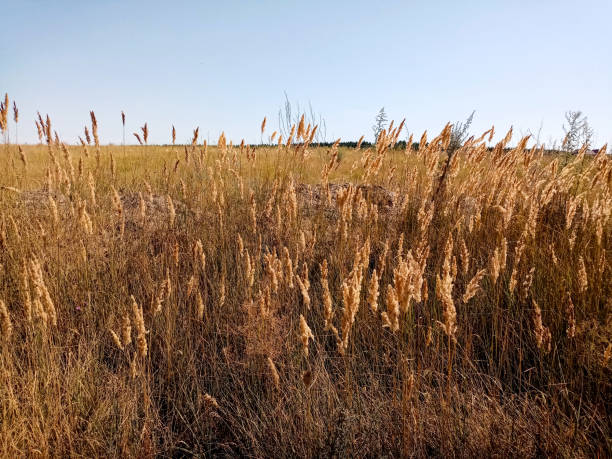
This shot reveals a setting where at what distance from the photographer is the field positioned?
1.60 meters

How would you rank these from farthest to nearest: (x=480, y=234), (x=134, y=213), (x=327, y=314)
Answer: (x=134, y=213)
(x=480, y=234)
(x=327, y=314)

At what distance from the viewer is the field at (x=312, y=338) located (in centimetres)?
160

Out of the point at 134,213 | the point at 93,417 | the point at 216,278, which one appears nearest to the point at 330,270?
the point at 216,278

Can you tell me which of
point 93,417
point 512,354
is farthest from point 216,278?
point 512,354

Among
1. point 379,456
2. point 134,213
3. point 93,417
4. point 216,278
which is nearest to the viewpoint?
point 379,456

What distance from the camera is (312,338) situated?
1.66m

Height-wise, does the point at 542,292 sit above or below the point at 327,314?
below

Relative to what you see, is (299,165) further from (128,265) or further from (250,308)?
(250,308)

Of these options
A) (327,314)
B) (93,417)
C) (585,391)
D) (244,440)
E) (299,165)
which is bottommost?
(244,440)

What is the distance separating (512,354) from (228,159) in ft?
9.68

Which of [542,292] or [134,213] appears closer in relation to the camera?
[542,292]

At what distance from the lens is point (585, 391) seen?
6.24 feet

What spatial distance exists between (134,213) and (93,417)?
2.54 meters

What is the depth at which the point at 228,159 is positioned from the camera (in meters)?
4.01
